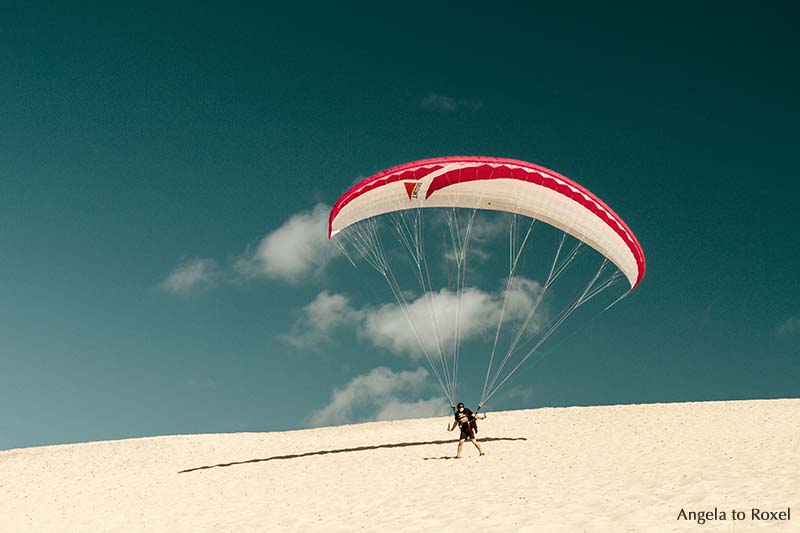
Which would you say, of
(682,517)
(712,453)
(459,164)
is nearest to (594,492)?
(682,517)

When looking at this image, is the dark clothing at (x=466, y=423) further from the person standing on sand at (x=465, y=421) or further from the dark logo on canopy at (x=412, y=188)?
the dark logo on canopy at (x=412, y=188)

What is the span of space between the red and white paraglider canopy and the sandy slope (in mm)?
5704

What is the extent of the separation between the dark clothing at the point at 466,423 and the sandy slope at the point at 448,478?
2.43ft

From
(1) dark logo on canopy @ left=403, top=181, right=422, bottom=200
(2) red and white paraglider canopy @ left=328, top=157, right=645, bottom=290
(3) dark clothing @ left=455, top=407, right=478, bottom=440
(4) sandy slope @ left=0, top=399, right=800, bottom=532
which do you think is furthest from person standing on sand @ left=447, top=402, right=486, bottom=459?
(1) dark logo on canopy @ left=403, top=181, right=422, bottom=200

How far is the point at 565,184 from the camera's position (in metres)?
17.3

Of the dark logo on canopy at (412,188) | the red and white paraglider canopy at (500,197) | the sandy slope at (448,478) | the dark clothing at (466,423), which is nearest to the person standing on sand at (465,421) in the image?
the dark clothing at (466,423)

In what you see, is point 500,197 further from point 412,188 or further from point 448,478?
point 448,478

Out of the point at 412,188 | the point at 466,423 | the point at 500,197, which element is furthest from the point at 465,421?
the point at 412,188

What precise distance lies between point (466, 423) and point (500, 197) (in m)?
6.28

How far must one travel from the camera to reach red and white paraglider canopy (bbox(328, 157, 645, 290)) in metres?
17.5

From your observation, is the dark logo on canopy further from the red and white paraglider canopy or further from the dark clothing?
the dark clothing

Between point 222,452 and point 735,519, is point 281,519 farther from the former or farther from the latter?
point 222,452

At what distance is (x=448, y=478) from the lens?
15.8m

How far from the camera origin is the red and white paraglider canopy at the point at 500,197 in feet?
57.5
